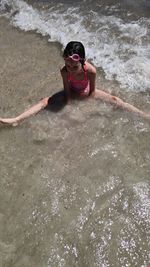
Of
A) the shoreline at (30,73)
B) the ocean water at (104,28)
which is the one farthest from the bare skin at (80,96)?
the ocean water at (104,28)

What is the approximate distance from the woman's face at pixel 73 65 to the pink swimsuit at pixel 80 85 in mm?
168

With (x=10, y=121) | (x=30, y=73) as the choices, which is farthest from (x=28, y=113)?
(x=30, y=73)

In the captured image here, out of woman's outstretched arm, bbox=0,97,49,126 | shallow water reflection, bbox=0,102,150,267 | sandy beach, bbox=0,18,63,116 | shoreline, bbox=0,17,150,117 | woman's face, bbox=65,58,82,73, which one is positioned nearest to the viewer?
shallow water reflection, bbox=0,102,150,267

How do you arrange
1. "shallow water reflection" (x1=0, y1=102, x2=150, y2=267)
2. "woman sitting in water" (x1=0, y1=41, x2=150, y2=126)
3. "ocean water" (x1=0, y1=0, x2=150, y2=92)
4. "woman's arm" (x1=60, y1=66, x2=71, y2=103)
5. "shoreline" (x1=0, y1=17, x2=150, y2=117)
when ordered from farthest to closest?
"ocean water" (x1=0, y1=0, x2=150, y2=92) → "shoreline" (x1=0, y1=17, x2=150, y2=117) → "woman's arm" (x1=60, y1=66, x2=71, y2=103) → "woman sitting in water" (x1=0, y1=41, x2=150, y2=126) → "shallow water reflection" (x1=0, y1=102, x2=150, y2=267)

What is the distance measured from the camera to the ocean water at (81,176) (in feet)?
13.9

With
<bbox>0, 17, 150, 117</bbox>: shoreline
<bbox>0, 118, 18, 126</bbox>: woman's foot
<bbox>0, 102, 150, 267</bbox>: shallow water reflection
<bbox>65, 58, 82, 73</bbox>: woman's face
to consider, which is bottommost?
<bbox>0, 102, 150, 267</bbox>: shallow water reflection

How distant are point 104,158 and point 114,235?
41.5 inches

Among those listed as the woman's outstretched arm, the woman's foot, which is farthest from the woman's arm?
the woman's foot

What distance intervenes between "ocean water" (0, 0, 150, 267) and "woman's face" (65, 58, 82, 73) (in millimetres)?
575

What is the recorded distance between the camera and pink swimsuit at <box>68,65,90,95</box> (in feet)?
18.2

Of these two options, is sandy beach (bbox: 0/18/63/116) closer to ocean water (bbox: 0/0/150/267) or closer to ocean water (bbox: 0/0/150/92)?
ocean water (bbox: 0/0/150/267)

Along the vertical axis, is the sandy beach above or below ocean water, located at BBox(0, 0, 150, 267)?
above

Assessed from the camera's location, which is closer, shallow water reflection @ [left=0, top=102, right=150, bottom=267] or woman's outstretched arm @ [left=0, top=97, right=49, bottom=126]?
shallow water reflection @ [left=0, top=102, right=150, bottom=267]

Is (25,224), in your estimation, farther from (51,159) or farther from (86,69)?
(86,69)
